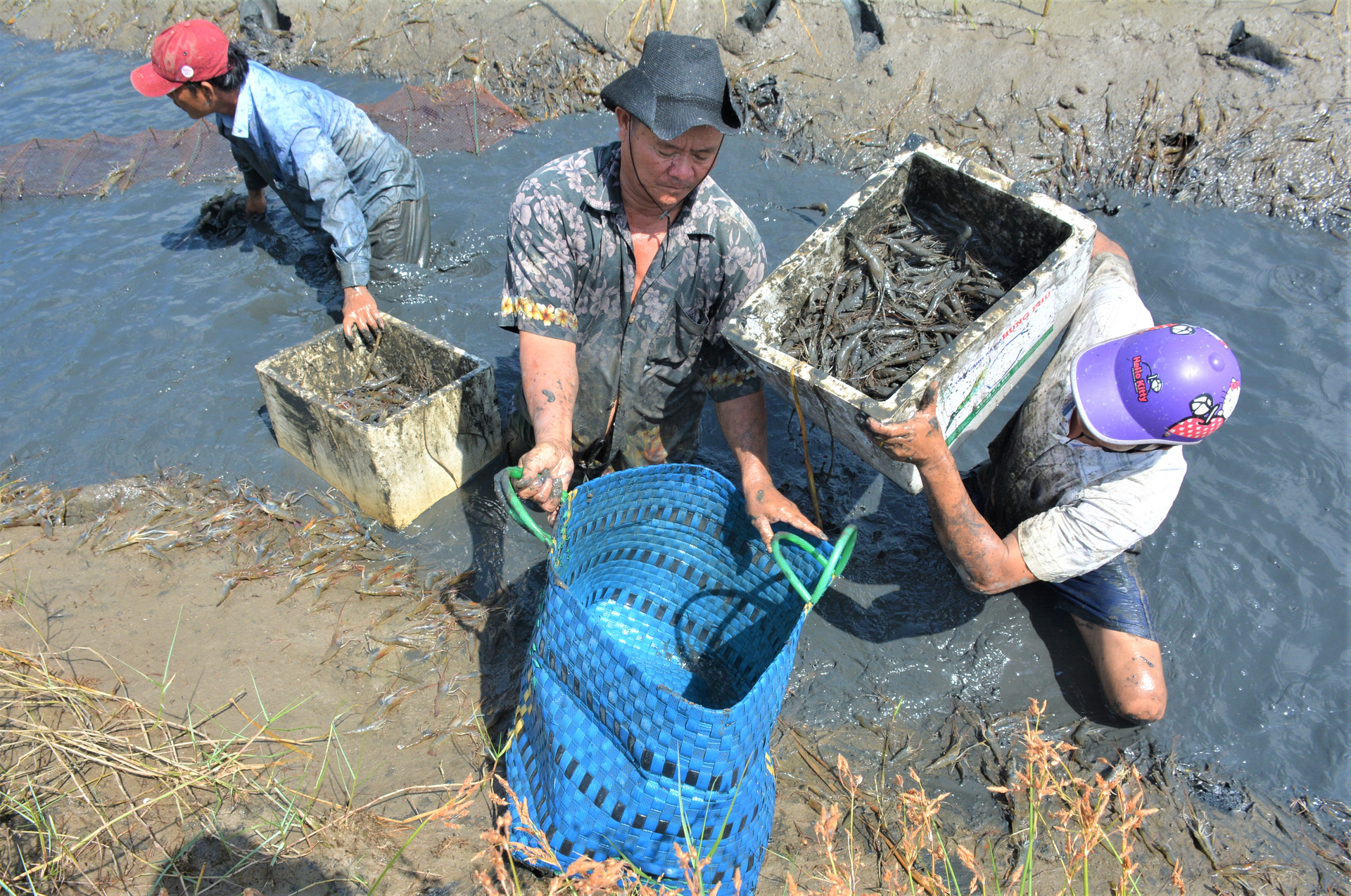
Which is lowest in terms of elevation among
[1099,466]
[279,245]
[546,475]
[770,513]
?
[279,245]

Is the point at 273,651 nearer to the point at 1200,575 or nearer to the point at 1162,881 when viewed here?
the point at 1162,881

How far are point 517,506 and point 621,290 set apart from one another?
119cm

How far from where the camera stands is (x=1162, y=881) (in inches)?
109

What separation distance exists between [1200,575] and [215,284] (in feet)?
20.7

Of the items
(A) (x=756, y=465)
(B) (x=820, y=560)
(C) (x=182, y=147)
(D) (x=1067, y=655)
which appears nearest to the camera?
(B) (x=820, y=560)

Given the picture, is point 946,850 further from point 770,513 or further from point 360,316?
point 360,316

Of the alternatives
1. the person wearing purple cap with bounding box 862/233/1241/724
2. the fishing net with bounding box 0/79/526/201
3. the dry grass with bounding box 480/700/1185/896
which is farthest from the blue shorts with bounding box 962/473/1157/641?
the fishing net with bounding box 0/79/526/201

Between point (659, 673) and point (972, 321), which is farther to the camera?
point (972, 321)

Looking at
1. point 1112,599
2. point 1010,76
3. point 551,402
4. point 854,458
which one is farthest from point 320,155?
point 1010,76

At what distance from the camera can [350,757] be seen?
9.47 ft

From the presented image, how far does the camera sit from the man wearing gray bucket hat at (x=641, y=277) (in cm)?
243

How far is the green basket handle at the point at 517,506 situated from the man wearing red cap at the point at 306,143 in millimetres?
2297

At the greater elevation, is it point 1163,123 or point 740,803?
point 1163,123

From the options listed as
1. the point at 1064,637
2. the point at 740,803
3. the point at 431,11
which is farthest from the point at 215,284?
the point at 1064,637
